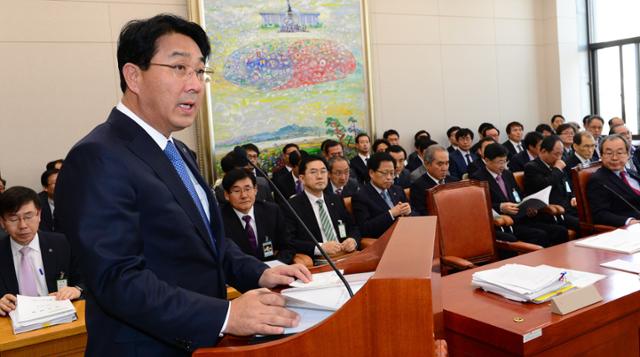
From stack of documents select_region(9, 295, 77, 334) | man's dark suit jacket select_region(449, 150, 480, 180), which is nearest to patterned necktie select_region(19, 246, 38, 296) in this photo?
stack of documents select_region(9, 295, 77, 334)

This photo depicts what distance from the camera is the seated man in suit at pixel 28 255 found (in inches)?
109

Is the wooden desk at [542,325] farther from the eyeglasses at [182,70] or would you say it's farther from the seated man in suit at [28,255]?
the seated man in suit at [28,255]

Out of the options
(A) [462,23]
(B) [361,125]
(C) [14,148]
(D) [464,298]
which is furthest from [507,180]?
(C) [14,148]

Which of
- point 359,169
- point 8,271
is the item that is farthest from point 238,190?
point 359,169

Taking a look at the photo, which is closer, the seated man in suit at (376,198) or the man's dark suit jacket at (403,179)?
the seated man in suit at (376,198)

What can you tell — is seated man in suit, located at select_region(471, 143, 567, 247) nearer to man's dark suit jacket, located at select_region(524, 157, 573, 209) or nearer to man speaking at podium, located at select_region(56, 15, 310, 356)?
man's dark suit jacket, located at select_region(524, 157, 573, 209)

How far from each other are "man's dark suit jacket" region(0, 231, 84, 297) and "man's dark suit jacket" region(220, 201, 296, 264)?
0.99 meters

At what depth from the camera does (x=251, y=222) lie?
368 centimetres

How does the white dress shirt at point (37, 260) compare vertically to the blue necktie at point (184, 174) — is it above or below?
below

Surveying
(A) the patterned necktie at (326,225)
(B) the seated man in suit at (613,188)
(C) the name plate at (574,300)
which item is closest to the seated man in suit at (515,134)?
(B) the seated man in suit at (613,188)

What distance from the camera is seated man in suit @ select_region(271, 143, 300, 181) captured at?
633cm

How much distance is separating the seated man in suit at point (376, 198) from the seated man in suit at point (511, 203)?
881 mm

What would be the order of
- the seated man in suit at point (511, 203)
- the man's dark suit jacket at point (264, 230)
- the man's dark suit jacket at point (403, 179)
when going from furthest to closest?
the man's dark suit jacket at point (403, 179), the seated man in suit at point (511, 203), the man's dark suit jacket at point (264, 230)

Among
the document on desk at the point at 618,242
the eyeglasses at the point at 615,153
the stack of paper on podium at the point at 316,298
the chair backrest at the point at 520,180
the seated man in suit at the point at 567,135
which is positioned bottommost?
the document on desk at the point at 618,242
